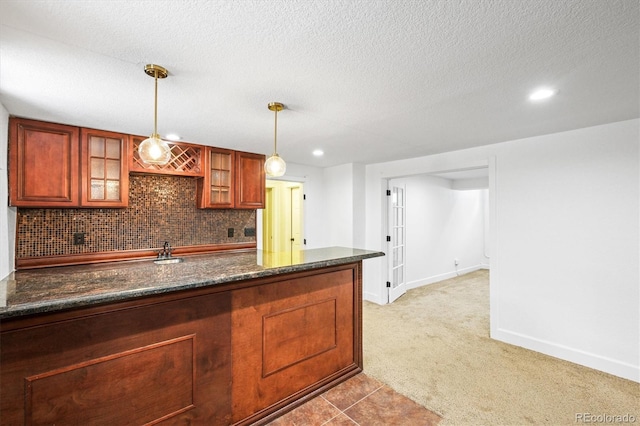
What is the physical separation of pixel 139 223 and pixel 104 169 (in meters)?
0.66

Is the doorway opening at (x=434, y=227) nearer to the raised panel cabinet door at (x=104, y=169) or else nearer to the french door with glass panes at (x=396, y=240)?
the french door with glass panes at (x=396, y=240)

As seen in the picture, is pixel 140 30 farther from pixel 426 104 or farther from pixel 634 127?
pixel 634 127

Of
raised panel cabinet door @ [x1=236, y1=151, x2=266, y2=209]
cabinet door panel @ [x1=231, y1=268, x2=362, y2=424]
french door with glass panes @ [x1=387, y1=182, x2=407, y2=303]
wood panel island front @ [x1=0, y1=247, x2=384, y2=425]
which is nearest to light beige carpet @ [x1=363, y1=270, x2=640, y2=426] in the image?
cabinet door panel @ [x1=231, y1=268, x2=362, y2=424]

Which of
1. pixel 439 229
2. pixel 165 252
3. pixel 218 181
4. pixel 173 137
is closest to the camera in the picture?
pixel 173 137

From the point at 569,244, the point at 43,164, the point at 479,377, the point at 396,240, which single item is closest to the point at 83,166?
the point at 43,164

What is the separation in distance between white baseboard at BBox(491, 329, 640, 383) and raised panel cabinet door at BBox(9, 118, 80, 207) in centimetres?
467

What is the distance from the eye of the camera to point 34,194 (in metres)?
2.61

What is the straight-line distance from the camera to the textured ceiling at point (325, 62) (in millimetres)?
1269

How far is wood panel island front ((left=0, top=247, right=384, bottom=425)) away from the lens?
1.36m

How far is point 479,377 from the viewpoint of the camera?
2633mm

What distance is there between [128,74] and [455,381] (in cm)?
334

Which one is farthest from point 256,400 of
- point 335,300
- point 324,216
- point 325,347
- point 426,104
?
point 324,216

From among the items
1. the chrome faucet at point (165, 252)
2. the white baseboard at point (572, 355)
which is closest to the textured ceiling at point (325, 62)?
the chrome faucet at point (165, 252)

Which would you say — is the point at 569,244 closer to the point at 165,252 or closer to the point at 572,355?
the point at 572,355
